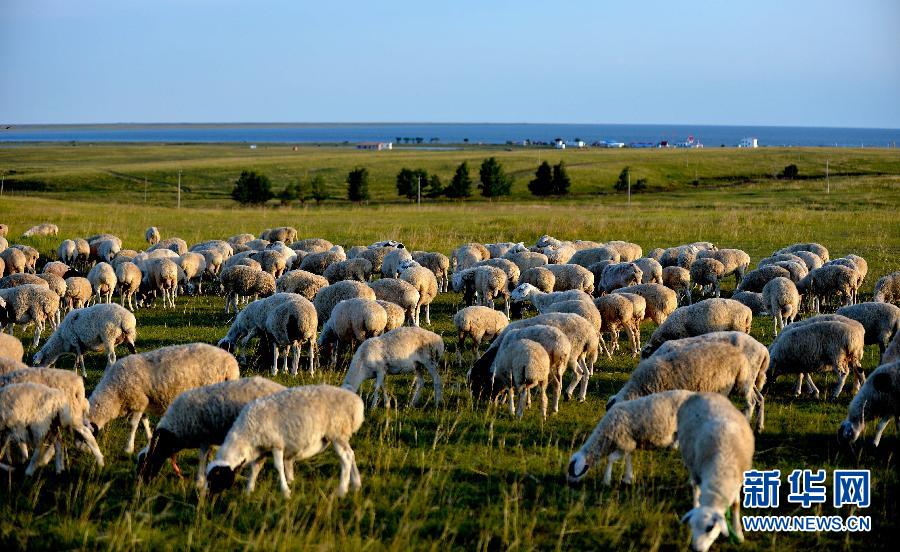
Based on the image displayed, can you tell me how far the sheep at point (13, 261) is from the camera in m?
24.3

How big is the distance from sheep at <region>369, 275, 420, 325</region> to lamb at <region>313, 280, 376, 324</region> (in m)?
0.41

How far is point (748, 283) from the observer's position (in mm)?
20062

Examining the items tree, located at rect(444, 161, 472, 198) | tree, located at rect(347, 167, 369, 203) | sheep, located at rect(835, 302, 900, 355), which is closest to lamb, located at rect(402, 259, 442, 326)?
sheep, located at rect(835, 302, 900, 355)

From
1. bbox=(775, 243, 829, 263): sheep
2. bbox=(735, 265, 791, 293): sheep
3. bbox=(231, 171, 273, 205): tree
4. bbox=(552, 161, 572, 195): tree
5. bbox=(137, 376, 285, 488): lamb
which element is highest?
bbox=(552, 161, 572, 195): tree

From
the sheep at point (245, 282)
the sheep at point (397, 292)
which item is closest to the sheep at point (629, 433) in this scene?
the sheep at point (397, 292)

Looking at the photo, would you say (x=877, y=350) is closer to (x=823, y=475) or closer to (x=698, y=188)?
(x=823, y=475)

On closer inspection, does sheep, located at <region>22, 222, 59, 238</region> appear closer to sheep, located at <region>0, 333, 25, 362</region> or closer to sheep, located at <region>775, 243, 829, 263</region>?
sheep, located at <region>0, 333, 25, 362</region>

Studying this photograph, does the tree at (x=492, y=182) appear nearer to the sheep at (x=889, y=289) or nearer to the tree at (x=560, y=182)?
the tree at (x=560, y=182)

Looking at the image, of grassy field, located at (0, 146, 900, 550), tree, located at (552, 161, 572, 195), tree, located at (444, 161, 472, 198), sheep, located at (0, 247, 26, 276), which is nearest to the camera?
grassy field, located at (0, 146, 900, 550)

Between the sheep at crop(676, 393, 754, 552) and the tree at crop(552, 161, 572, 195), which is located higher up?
the tree at crop(552, 161, 572, 195)

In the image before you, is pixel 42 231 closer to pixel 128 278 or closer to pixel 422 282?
pixel 128 278

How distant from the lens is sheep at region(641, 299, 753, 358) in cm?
1386

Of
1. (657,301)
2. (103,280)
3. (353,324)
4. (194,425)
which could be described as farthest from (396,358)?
(103,280)

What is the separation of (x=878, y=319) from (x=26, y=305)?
16.0m
